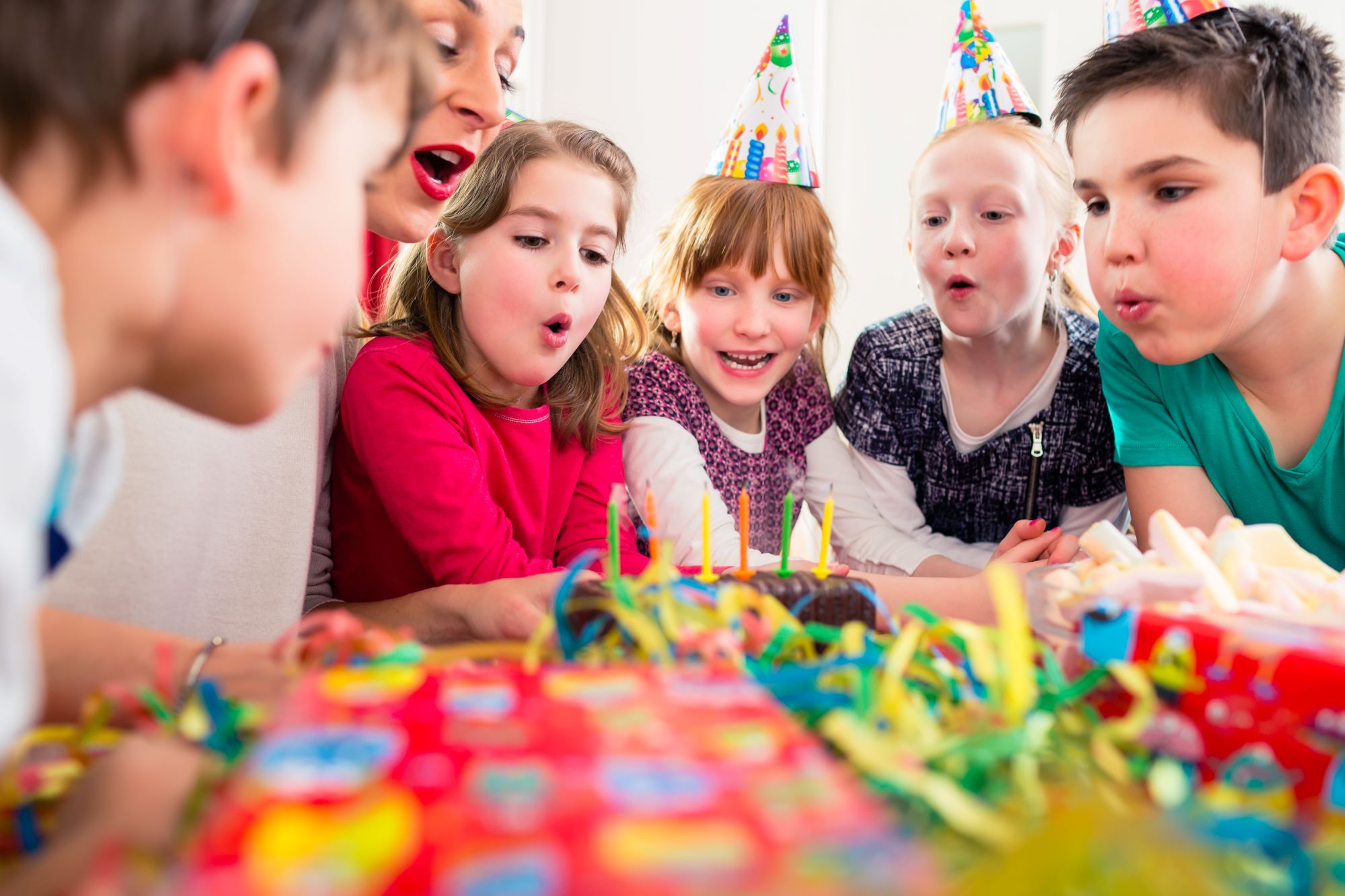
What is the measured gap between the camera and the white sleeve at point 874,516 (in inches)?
56.6

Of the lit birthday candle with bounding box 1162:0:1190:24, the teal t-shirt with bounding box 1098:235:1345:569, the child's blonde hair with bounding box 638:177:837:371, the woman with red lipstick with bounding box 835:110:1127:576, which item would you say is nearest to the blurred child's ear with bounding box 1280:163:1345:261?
the teal t-shirt with bounding box 1098:235:1345:569

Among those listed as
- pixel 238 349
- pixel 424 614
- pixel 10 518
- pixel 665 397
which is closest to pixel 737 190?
pixel 665 397

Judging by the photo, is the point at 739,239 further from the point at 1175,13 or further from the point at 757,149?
the point at 1175,13

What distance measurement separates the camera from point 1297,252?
1.06 m

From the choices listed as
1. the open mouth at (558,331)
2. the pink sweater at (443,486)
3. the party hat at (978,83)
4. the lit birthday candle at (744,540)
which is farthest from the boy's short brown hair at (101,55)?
the party hat at (978,83)

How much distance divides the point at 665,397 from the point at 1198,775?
3.48ft

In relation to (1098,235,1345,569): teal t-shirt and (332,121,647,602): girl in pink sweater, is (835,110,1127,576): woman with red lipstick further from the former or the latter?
(332,121,647,602): girl in pink sweater

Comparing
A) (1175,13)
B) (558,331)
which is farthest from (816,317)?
(1175,13)

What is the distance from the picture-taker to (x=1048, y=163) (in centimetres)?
151

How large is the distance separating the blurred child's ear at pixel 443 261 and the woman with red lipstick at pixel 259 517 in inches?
3.4

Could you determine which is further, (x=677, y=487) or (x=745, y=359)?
(x=745, y=359)

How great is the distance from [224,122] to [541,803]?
32 centimetres

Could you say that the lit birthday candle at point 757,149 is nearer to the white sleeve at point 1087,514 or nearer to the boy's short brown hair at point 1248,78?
the boy's short brown hair at point 1248,78

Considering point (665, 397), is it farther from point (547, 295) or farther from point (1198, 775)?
point (1198, 775)
